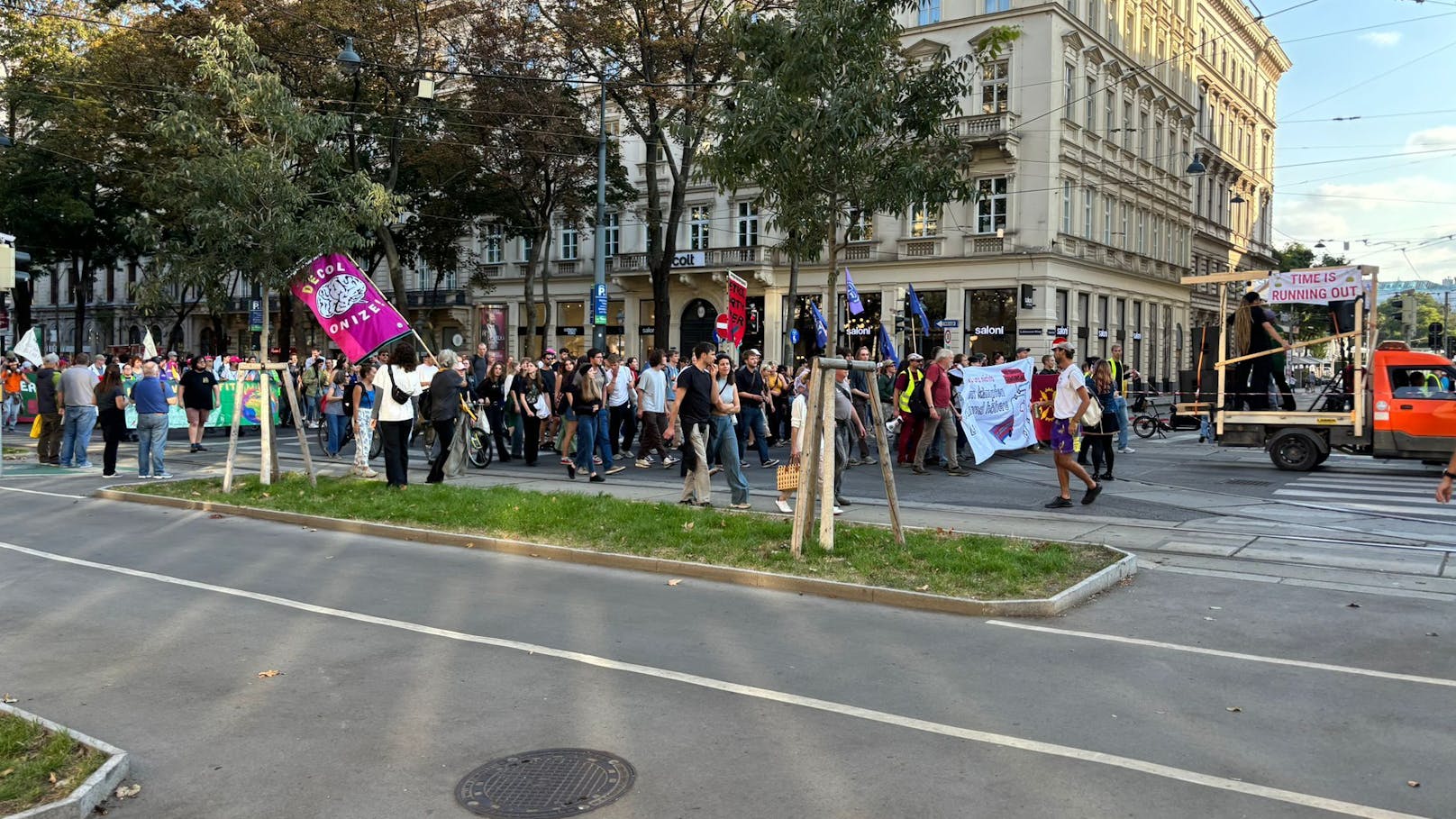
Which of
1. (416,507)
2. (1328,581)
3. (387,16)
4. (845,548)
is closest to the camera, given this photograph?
(1328,581)

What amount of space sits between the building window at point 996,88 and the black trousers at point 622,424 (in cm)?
2607

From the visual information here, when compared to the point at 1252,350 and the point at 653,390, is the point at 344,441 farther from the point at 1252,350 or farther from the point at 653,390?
the point at 1252,350

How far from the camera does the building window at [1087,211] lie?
41.8 meters

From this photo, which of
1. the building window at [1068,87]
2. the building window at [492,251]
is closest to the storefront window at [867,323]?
the building window at [1068,87]

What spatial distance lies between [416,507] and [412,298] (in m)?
49.4

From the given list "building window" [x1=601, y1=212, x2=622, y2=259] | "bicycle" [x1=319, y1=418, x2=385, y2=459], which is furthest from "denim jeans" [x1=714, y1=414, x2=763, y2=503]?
"building window" [x1=601, y1=212, x2=622, y2=259]

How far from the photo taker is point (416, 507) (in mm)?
11078

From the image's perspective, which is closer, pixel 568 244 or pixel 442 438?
pixel 442 438

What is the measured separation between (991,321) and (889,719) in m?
36.8

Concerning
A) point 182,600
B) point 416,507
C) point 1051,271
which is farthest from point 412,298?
point 182,600

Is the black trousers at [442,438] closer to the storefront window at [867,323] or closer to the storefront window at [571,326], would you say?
the storefront window at [867,323]

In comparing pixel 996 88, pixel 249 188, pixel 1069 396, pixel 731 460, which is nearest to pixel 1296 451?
pixel 1069 396

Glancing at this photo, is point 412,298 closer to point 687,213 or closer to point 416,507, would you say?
point 687,213

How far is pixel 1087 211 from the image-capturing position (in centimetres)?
4228
